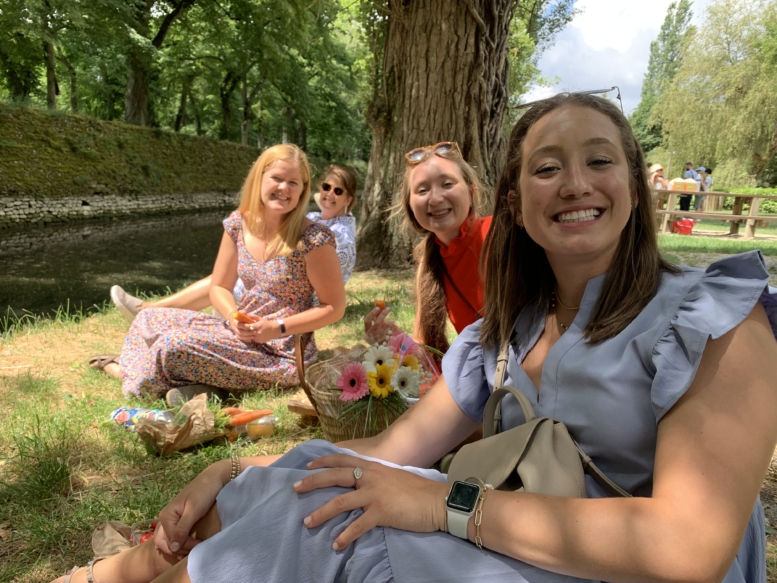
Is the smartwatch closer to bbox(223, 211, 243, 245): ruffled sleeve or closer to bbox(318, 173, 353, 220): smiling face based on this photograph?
bbox(223, 211, 243, 245): ruffled sleeve

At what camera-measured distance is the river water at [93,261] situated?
9.26 m

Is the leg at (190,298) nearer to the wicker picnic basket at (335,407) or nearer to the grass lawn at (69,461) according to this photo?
the grass lawn at (69,461)

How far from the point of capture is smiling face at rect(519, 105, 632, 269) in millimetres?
1433

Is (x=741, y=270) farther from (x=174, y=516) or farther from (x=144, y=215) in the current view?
(x=144, y=215)

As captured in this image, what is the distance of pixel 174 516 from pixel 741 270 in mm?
1431

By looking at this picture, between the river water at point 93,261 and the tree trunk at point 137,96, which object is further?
the tree trunk at point 137,96

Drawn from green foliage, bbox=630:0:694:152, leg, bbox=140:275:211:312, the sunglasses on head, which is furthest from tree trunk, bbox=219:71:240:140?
green foliage, bbox=630:0:694:152

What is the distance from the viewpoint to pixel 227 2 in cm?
2411

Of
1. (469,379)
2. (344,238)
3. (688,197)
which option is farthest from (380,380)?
(688,197)

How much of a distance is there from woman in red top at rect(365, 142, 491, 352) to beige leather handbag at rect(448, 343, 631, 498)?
1661mm

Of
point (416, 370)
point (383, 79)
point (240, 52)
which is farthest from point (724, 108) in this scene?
point (416, 370)

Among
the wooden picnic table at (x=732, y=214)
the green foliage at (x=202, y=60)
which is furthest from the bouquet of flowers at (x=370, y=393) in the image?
the wooden picnic table at (x=732, y=214)

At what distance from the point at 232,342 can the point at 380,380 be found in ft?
4.90

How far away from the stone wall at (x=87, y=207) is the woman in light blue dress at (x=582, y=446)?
1764cm
